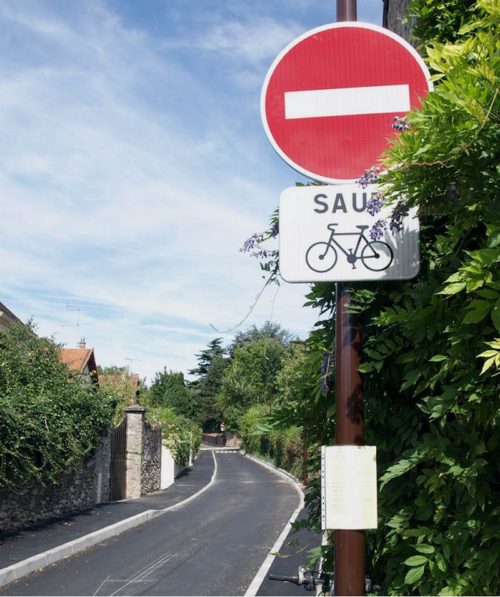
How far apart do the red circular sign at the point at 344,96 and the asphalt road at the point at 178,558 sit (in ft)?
26.3

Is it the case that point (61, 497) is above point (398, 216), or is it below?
below

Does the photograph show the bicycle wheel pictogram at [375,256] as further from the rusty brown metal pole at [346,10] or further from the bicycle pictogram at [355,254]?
the rusty brown metal pole at [346,10]

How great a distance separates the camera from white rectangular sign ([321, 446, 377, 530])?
6.89 ft

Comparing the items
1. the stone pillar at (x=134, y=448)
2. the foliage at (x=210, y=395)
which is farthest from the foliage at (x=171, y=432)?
the foliage at (x=210, y=395)

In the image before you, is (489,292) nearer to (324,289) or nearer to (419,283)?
(419,283)

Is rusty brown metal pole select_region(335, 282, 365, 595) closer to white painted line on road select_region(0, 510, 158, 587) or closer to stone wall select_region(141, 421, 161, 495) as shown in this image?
white painted line on road select_region(0, 510, 158, 587)

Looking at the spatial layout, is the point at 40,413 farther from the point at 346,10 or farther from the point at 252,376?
the point at 252,376

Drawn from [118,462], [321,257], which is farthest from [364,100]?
[118,462]

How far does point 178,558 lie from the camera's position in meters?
11.7

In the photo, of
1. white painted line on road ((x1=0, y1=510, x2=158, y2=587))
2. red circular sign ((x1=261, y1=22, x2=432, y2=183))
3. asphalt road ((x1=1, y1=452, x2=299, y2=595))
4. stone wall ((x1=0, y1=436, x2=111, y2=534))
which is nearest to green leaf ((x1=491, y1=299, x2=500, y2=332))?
red circular sign ((x1=261, y1=22, x2=432, y2=183))

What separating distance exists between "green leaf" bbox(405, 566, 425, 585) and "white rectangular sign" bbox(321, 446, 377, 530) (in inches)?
19.2

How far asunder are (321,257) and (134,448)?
2234 cm

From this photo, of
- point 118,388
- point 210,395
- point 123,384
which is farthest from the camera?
point 210,395

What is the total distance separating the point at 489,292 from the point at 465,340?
367mm
